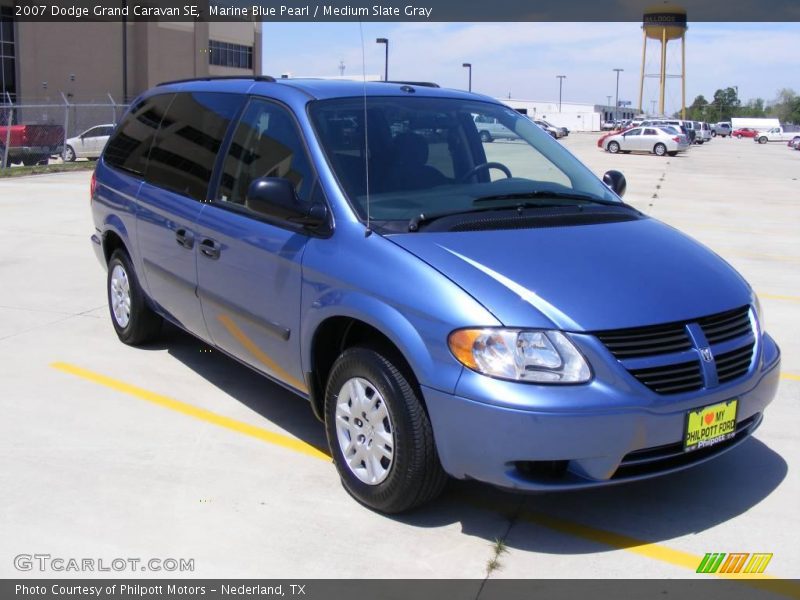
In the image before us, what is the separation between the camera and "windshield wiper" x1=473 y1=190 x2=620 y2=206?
175 inches

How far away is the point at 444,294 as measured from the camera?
3543 millimetres

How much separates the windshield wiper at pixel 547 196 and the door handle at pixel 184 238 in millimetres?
1791

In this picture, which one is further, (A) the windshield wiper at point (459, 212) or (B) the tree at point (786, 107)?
(B) the tree at point (786, 107)

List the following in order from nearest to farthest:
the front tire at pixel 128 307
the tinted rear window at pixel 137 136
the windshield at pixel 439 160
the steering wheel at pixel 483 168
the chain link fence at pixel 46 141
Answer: the windshield at pixel 439 160 < the steering wheel at pixel 483 168 < the tinted rear window at pixel 137 136 < the front tire at pixel 128 307 < the chain link fence at pixel 46 141

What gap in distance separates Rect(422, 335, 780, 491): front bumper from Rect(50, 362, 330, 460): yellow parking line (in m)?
1.39

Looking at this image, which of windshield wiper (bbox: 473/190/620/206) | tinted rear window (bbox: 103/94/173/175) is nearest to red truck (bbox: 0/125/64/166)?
tinted rear window (bbox: 103/94/173/175)

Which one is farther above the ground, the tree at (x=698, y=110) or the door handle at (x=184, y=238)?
the tree at (x=698, y=110)

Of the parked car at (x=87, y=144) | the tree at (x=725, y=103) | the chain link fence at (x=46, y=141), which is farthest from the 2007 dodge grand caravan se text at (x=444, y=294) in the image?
the tree at (x=725, y=103)

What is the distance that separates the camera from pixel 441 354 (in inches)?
137

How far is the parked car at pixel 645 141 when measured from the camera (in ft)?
142

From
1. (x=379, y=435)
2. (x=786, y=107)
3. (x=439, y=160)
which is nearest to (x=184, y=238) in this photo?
(x=439, y=160)

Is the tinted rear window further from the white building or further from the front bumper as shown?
the white building

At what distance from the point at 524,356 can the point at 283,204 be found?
1.43m

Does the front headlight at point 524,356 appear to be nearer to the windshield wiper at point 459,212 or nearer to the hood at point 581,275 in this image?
the hood at point 581,275
